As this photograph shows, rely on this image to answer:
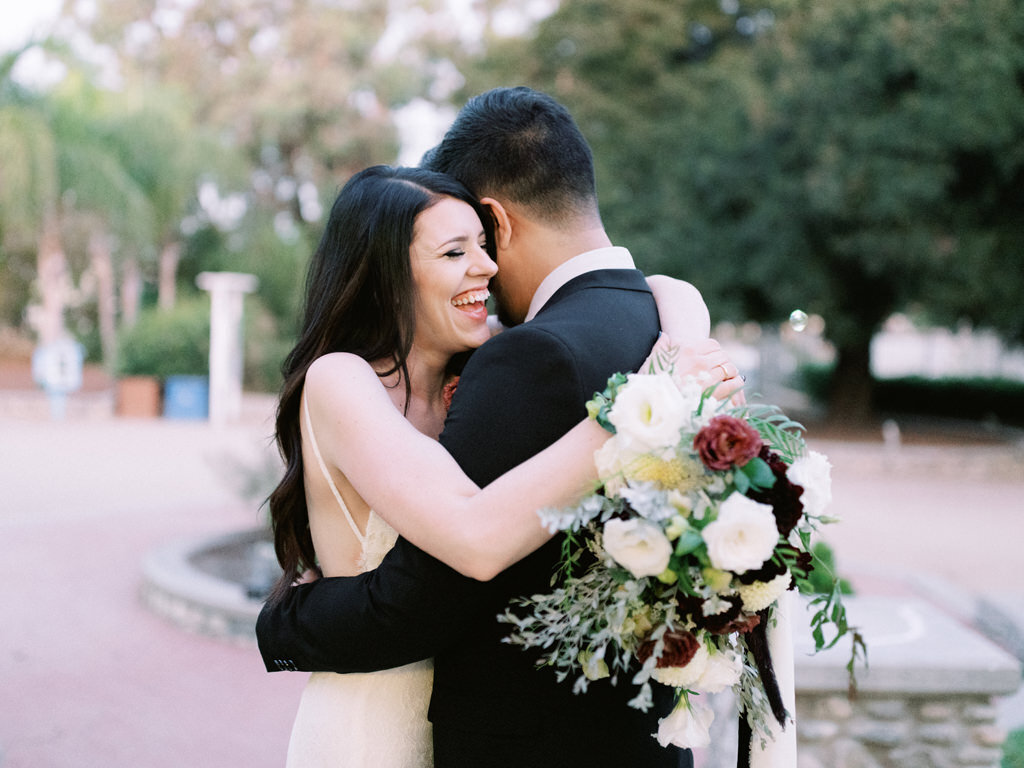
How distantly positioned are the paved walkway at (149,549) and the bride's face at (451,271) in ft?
2.21

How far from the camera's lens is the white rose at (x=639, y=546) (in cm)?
145

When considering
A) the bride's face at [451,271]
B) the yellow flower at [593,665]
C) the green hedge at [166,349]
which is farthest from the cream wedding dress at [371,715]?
the green hedge at [166,349]

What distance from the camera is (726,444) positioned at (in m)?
1.44

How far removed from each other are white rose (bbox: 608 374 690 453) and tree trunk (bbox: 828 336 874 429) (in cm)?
1898

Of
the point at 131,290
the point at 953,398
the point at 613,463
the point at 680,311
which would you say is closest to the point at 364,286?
the point at 680,311

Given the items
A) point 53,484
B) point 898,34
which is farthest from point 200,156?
point 898,34

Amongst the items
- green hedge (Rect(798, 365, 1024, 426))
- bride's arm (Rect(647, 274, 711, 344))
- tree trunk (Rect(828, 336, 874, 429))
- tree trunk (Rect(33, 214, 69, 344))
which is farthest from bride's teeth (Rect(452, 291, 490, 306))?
green hedge (Rect(798, 365, 1024, 426))

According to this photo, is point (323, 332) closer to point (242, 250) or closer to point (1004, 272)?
point (1004, 272)

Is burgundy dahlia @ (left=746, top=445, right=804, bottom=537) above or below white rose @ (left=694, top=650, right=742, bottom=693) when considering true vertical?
above

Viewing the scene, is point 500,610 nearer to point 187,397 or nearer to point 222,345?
point 222,345

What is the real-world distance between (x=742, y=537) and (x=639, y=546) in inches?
6.1

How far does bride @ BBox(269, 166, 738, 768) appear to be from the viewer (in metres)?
1.88

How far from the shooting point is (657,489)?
1.50 m

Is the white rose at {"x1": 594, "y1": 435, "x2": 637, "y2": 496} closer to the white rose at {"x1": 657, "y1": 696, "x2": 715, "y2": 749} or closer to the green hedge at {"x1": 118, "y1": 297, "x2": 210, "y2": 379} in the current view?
the white rose at {"x1": 657, "y1": 696, "x2": 715, "y2": 749}
